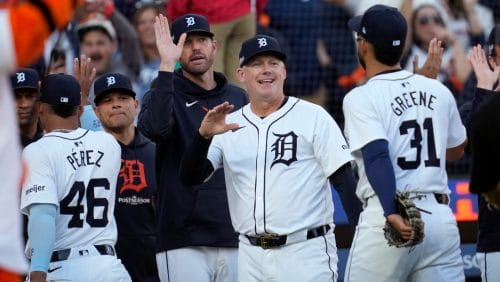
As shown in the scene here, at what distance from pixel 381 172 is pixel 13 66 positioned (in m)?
2.52

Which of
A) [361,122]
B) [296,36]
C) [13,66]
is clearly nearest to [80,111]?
[361,122]

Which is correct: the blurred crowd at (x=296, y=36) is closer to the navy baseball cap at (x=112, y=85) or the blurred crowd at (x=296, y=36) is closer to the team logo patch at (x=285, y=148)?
the navy baseball cap at (x=112, y=85)

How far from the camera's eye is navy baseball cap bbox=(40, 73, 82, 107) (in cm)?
686

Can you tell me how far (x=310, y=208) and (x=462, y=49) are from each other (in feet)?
17.4

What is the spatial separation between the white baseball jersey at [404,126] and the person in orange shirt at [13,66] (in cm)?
234

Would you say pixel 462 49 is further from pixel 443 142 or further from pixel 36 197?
pixel 36 197

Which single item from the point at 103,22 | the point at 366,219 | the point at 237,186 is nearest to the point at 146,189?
the point at 237,186

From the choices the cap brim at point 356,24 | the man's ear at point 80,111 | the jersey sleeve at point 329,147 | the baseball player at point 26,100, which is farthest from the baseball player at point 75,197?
the cap brim at point 356,24

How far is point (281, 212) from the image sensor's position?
6.59m

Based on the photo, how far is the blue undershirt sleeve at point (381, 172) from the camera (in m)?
6.09

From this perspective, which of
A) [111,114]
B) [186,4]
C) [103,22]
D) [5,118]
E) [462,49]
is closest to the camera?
[5,118]

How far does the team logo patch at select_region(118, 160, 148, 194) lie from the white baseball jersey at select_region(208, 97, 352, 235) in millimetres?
1106

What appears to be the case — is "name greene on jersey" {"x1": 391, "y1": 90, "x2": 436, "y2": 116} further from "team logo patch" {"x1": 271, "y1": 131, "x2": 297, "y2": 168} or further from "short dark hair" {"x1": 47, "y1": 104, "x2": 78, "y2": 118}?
"short dark hair" {"x1": 47, "y1": 104, "x2": 78, "y2": 118}

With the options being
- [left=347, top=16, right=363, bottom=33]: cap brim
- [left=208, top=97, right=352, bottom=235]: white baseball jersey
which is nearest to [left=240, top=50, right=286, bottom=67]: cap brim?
[left=208, top=97, right=352, bottom=235]: white baseball jersey
